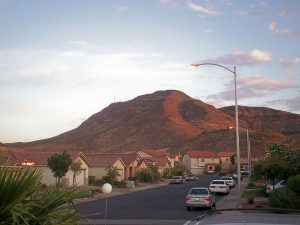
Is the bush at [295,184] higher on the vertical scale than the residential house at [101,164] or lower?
lower

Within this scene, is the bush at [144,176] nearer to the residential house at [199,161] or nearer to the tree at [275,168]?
the tree at [275,168]

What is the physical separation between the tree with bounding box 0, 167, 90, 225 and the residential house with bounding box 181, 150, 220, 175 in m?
134

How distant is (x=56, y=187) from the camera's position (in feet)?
20.5

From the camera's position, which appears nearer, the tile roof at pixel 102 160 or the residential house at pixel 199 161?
the tile roof at pixel 102 160

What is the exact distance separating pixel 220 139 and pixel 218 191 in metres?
138

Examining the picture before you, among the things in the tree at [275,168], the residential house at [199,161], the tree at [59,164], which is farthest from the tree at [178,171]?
the tree at [275,168]

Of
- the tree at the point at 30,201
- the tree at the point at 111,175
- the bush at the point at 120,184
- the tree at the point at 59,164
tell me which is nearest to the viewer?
the tree at the point at 30,201

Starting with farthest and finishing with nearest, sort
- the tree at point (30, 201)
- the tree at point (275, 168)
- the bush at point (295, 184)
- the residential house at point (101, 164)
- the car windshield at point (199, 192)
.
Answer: the residential house at point (101, 164) < the tree at point (275, 168) < the car windshield at point (199, 192) < the bush at point (295, 184) < the tree at point (30, 201)

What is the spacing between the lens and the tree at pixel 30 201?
537 centimetres

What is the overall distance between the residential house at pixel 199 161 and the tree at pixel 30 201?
5290 inches

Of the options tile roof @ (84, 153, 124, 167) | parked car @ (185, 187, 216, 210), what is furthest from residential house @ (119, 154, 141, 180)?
parked car @ (185, 187, 216, 210)

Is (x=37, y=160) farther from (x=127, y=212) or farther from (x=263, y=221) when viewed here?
(x=263, y=221)

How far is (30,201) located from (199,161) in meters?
137

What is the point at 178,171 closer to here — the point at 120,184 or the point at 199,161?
the point at 120,184
